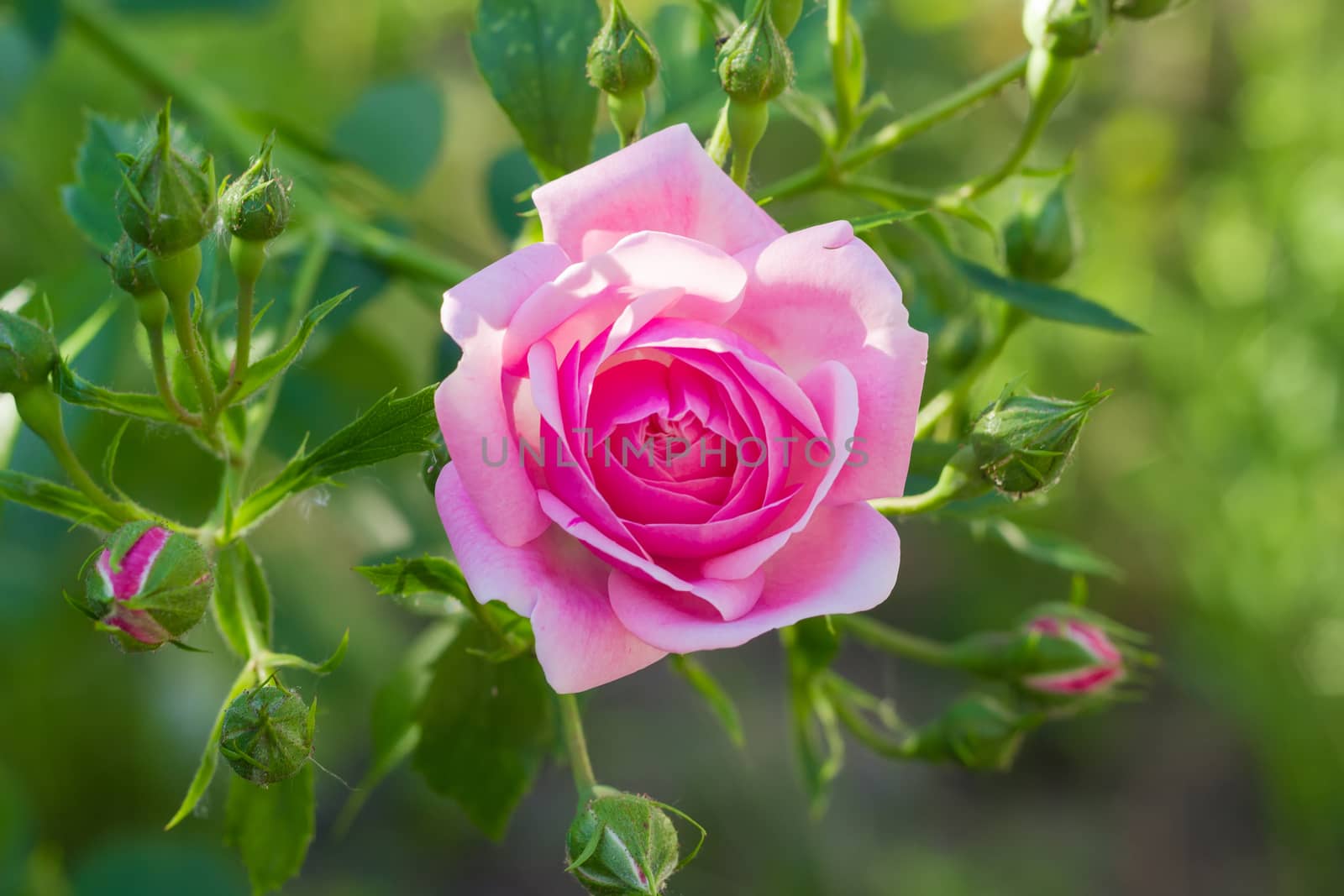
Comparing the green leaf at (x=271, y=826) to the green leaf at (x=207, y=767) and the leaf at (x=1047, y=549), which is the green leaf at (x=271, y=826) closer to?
the green leaf at (x=207, y=767)

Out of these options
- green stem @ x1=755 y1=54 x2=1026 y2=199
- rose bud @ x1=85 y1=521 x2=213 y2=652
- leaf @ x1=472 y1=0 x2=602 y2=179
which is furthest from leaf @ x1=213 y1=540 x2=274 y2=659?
A: green stem @ x1=755 y1=54 x2=1026 y2=199

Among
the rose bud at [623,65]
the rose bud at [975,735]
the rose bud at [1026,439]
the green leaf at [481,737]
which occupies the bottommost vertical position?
the rose bud at [975,735]

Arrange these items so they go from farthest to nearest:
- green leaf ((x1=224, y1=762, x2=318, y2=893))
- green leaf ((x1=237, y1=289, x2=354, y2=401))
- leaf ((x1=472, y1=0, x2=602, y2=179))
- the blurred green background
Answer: the blurred green background, leaf ((x1=472, y1=0, x2=602, y2=179)), green leaf ((x1=224, y1=762, x2=318, y2=893)), green leaf ((x1=237, y1=289, x2=354, y2=401))

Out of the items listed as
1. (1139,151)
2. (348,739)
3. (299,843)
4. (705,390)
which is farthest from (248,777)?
(1139,151)

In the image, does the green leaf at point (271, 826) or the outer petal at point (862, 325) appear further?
the green leaf at point (271, 826)

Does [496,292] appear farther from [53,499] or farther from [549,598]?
[53,499]

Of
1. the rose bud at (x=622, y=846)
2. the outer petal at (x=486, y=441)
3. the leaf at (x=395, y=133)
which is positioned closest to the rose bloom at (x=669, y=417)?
the outer petal at (x=486, y=441)

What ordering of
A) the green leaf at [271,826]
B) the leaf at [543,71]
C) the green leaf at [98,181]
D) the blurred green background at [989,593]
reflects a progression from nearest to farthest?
1. the green leaf at [271,826]
2. the leaf at [543,71]
3. the green leaf at [98,181]
4. the blurred green background at [989,593]

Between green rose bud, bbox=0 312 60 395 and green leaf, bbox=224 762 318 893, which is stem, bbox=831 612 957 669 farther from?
green rose bud, bbox=0 312 60 395

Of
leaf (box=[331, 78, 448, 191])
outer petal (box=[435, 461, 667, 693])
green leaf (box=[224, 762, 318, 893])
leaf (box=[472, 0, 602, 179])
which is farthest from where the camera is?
leaf (box=[331, 78, 448, 191])
